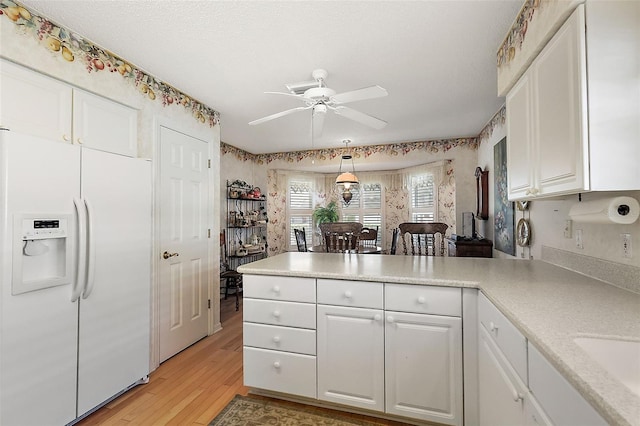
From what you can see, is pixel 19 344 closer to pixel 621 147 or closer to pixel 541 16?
pixel 621 147

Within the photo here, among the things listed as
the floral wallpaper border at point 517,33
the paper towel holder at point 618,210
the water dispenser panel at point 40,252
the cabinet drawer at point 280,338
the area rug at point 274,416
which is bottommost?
the area rug at point 274,416

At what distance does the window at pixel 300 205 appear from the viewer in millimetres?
5770

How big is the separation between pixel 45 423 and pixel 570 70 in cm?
301

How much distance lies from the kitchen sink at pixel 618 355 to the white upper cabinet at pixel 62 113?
108 inches

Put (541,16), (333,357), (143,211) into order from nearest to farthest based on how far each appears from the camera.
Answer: (541,16) → (333,357) → (143,211)

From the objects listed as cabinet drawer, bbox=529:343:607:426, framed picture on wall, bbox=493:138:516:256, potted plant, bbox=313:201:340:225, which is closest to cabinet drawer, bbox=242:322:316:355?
cabinet drawer, bbox=529:343:607:426

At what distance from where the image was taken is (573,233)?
182 centimetres

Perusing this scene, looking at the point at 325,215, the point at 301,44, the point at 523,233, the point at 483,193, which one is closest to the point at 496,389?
the point at 523,233

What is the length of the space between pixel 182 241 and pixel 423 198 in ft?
13.1

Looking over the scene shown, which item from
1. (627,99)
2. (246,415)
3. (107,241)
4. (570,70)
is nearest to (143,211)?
(107,241)

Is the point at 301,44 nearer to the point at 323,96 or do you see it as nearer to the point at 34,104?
the point at 323,96

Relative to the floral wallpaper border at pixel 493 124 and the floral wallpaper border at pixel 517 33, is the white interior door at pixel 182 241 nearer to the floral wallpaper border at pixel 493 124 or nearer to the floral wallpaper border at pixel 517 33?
the floral wallpaper border at pixel 517 33

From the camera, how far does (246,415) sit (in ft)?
6.10

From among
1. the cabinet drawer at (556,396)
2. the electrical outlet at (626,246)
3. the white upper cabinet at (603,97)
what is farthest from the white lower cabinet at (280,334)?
the electrical outlet at (626,246)
